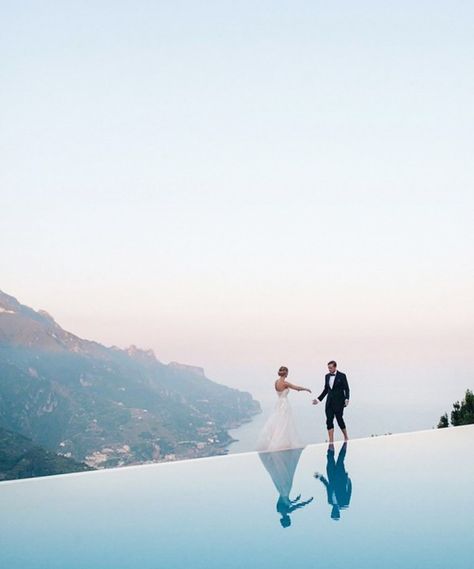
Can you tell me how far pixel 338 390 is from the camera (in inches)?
537

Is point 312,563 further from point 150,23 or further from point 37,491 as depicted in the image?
point 150,23

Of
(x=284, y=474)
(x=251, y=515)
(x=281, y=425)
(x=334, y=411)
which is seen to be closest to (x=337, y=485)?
(x=284, y=474)

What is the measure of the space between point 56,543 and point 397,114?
32.0 metres

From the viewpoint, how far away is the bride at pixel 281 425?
13.3m

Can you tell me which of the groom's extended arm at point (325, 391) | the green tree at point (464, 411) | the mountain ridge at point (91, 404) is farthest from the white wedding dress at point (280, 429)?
the mountain ridge at point (91, 404)

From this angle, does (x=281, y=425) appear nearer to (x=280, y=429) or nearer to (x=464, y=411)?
(x=280, y=429)

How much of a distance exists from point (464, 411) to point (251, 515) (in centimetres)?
1589

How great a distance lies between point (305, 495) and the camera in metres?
9.09

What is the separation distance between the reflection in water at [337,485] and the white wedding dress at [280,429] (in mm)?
884

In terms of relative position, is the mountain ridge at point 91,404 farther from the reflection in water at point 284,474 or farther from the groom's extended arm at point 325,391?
the reflection in water at point 284,474

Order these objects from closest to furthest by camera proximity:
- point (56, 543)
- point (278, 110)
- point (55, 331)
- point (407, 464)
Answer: point (56, 543) < point (407, 464) < point (278, 110) < point (55, 331)

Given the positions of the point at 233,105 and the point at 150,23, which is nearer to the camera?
the point at 150,23

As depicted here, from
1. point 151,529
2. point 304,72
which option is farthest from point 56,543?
point 304,72

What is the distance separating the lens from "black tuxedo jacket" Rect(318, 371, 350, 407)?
13.6 meters
